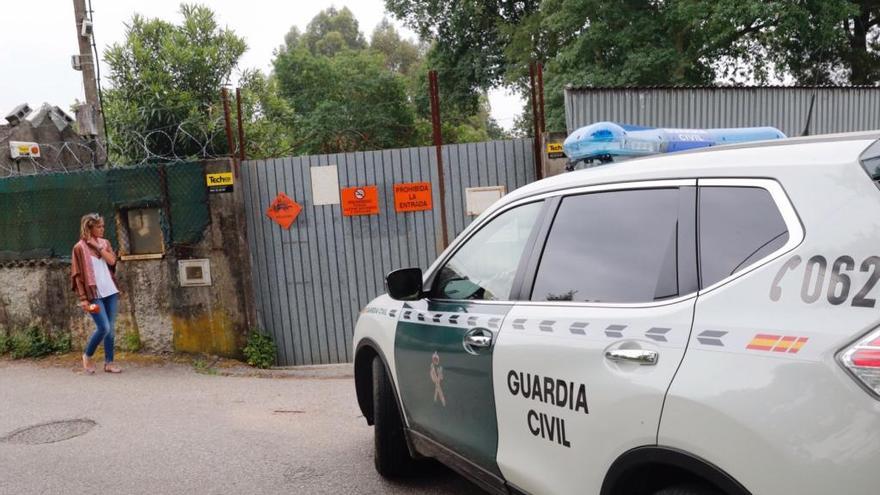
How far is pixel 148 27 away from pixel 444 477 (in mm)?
17321

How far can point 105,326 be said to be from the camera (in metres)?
7.50

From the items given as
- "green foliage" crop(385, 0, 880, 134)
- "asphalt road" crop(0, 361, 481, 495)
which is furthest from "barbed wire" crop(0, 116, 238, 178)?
"green foliage" crop(385, 0, 880, 134)

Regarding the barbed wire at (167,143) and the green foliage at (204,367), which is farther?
the barbed wire at (167,143)

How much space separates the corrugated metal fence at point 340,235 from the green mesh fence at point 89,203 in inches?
26.5

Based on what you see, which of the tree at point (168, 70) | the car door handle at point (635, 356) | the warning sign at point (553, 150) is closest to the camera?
the car door handle at point (635, 356)

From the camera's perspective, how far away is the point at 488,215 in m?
3.35

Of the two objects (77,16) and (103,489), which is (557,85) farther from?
(103,489)

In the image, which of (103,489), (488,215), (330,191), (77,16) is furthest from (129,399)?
(77,16)

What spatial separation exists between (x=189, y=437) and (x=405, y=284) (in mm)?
2860

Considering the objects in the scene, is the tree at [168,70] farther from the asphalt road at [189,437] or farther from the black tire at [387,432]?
the black tire at [387,432]

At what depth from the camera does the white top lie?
7.51 m

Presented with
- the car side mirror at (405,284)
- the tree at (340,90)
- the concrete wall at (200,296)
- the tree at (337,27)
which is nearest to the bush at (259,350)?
the concrete wall at (200,296)

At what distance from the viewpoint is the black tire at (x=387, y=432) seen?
4055 millimetres

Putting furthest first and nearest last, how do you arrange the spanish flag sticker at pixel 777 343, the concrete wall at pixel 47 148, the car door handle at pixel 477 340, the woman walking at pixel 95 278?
the concrete wall at pixel 47 148 < the woman walking at pixel 95 278 < the car door handle at pixel 477 340 < the spanish flag sticker at pixel 777 343
